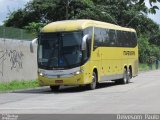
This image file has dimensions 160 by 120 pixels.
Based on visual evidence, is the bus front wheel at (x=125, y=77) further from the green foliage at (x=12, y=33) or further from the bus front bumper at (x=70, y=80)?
the bus front bumper at (x=70, y=80)

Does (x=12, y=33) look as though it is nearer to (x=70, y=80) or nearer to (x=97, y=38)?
(x=97, y=38)

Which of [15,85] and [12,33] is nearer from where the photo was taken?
[15,85]

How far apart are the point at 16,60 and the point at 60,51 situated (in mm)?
7848

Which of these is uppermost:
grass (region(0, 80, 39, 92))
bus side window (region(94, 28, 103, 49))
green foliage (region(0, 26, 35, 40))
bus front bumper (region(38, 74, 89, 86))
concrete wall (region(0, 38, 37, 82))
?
green foliage (region(0, 26, 35, 40))

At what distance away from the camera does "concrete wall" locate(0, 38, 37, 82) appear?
3038 cm

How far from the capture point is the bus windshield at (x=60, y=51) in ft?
81.1

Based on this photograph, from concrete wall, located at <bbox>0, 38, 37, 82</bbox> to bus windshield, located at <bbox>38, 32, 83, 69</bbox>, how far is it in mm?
5478

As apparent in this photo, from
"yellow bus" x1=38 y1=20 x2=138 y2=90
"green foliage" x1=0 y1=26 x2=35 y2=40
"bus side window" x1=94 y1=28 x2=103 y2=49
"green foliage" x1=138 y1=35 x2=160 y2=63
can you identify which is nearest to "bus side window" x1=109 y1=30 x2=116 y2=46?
"yellow bus" x1=38 y1=20 x2=138 y2=90

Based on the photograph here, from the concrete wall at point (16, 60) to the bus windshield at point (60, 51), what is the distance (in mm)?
5478

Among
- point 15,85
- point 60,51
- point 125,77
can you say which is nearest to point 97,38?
point 60,51

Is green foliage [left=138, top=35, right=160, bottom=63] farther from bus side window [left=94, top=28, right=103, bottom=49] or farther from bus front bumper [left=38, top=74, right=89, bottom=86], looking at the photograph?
bus front bumper [left=38, top=74, right=89, bottom=86]

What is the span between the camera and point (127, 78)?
33.1 metres

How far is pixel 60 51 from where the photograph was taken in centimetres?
2495

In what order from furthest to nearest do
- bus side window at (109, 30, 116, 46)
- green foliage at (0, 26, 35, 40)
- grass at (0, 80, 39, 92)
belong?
1. green foliage at (0, 26, 35, 40)
2. bus side window at (109, 30, 116, 46)
3. grass at (0, 80, 39, 92)
